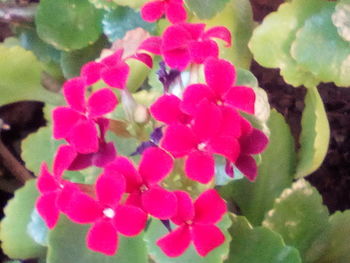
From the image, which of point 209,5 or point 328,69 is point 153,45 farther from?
point 328,69

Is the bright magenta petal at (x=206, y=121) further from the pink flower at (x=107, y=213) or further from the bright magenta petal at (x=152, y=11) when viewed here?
the bright magenta petal at (x=152, y=11)

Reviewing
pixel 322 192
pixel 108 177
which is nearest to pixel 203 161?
pixel 108 177


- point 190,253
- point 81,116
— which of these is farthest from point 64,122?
point 190,253

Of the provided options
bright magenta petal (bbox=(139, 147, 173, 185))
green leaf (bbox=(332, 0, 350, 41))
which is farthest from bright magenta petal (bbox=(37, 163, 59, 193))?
green leaf (bbox=(332, 0, 350, 41))

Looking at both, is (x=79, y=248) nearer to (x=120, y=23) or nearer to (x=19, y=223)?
(x=19, y=223)

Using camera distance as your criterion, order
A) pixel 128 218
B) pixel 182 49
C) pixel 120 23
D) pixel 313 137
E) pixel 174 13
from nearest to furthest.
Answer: pixel 128 218 → pixel 182 49 → pixel 174 13 → pixel 313 137 → pixel 120 23
